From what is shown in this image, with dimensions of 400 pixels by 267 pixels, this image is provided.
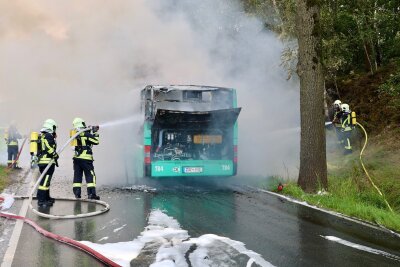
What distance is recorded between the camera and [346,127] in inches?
535

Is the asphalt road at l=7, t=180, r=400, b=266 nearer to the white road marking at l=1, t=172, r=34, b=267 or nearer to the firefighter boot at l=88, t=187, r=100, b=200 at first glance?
the white road marking at l=1, t=172, r=34, b=267

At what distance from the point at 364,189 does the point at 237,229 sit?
426cm

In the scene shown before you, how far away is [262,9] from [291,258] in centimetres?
1323

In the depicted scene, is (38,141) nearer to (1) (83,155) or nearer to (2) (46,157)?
(2) (46,157)

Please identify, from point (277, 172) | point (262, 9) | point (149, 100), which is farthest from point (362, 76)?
point (149, 100)

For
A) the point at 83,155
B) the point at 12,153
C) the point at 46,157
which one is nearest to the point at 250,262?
the point at 46,157

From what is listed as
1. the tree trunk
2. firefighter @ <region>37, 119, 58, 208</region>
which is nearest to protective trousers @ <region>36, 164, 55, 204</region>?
firefighter @ <region>37, 119, 58, 208</region>

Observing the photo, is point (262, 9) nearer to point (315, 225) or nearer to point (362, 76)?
point (362, 76)

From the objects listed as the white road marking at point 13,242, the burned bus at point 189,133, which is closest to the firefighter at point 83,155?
the white road marking at point 13,242

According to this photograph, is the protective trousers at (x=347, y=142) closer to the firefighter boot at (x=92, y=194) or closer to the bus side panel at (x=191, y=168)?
the bus side panel at (x=191, y=168)

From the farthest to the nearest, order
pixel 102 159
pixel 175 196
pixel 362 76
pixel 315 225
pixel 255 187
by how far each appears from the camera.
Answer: pixel 362 76 < pixel 102 159 < pixel 255 187 < pixel 175 196 < pixel 315 225

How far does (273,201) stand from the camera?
8984mm

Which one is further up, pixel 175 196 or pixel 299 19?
pixel 299 19

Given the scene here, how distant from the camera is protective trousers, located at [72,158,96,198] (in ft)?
30.2
